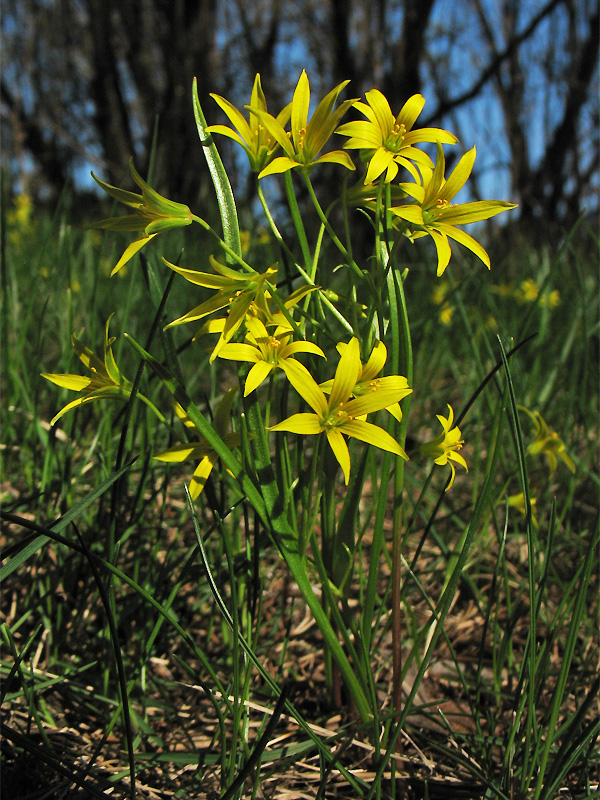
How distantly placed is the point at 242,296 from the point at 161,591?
0.84 metres

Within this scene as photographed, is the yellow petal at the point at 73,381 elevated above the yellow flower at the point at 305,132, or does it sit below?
below

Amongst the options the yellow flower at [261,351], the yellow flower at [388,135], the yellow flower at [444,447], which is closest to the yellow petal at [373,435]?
the yellow flower at [261,351]

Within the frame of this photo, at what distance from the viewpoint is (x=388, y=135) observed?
95cm

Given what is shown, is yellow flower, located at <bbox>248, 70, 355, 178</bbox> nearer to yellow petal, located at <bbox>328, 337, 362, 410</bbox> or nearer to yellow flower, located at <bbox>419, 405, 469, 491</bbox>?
yellow petal, located at <bbox>328, 337, 362, 410</bbox>

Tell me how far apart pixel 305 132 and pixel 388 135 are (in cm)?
13

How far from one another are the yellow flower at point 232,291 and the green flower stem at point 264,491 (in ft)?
0.40

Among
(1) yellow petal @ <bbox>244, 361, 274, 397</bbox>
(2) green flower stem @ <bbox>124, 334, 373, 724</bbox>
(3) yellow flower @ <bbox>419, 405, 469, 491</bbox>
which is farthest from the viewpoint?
(3) yellow flower @ <bbox>419, 405, 469, 491</bbox>

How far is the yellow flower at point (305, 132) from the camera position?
90 centimetres

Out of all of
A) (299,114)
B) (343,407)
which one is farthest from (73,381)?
(299,114)

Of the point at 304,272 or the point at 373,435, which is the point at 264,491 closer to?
the point at 373,435

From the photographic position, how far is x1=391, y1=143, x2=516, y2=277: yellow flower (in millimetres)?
923

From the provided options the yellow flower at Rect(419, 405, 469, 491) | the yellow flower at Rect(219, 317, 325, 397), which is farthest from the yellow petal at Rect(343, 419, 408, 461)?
the yellow flower at Rect(419, 405, 469, 491)

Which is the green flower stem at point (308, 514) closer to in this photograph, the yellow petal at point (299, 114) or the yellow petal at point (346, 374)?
the yellow petal at point (346, 374)

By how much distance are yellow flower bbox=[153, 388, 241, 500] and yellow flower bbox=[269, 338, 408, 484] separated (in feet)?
0.54
